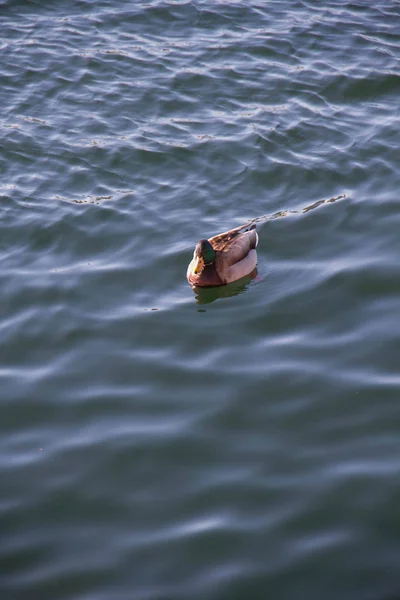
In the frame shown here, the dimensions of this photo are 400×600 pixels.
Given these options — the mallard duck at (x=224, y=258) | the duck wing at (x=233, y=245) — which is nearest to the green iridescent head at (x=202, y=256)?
the mallard duck at (x=224, y=258)

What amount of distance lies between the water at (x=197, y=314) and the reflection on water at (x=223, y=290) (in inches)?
1.1

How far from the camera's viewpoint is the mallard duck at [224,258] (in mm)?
8203

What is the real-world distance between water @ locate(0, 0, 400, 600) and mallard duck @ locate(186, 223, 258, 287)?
0.17 metres

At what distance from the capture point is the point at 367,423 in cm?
596

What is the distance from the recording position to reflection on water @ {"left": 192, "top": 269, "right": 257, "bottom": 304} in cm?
816

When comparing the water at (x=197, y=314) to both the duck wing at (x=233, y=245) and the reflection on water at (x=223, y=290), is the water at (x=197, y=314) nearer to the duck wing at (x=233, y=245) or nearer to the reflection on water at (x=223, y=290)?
the reflection on water at (x=223, y=290)

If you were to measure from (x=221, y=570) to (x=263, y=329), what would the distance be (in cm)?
281

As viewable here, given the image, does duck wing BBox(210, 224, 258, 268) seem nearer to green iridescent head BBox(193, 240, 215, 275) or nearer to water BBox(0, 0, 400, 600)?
green iridescent head BBox(193, 240, 215, 275)

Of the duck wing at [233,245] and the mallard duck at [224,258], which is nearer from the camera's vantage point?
the mallard duck at [224,258]

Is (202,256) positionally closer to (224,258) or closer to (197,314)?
(224,258)

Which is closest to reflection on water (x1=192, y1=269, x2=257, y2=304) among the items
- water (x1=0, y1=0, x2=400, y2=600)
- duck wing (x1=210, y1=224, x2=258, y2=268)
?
water (x1=0, y1=0, x2=400, y2=600)

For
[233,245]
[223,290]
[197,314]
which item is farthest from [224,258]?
[197,314]

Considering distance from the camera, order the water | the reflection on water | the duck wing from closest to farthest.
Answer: the water < the reflection on water < the duck wing

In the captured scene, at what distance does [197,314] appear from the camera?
781 cm
